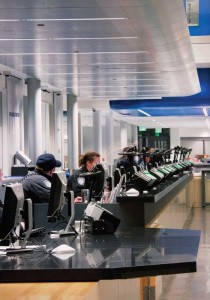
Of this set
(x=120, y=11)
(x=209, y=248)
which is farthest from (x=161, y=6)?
(x=209, y=248)

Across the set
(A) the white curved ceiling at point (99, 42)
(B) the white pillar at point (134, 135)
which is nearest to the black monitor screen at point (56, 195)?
(A) the white curved ceiling at point (99, 42)

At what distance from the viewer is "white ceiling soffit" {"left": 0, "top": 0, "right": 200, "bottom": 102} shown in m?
7.70

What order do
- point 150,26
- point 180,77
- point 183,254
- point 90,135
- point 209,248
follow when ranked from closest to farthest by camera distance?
1. point 183,254
2. point 150,26
3. point 209,248
4. point 180,77
5. point 90,135

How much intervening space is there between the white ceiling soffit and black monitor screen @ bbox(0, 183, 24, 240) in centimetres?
258

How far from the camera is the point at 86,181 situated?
27.2 ft

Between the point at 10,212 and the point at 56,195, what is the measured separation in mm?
1254

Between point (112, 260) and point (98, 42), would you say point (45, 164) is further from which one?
point (112, 260)

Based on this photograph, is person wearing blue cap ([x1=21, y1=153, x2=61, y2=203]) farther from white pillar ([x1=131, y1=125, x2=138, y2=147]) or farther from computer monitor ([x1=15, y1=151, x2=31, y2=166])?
white pillar ([x1=131, y1=125, x2=138, y2=147])

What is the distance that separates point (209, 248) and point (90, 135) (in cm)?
2247

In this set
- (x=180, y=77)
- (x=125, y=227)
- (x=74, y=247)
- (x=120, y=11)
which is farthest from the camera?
(x=180, y=77)

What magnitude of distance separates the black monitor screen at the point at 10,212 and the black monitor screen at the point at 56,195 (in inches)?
43.5

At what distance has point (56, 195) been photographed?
6.42m

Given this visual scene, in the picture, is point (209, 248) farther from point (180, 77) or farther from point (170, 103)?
point (170, 103)

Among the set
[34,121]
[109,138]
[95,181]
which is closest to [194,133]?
[109,138]
